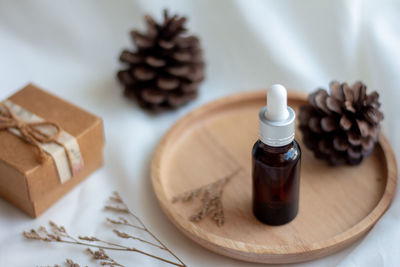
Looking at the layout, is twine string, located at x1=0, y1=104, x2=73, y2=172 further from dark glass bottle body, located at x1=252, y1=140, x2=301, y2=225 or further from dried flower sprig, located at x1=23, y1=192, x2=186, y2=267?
dark glass bottle body, located at x1=252, y1=140, x2=301, y2=225

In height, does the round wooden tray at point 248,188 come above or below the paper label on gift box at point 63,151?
below

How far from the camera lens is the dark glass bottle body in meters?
0.75

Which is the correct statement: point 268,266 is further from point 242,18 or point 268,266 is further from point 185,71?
point 242,18

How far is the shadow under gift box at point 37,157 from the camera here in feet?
2.68

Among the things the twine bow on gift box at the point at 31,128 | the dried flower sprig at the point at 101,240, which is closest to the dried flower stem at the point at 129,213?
the dried flower sprig at the point at 101,240

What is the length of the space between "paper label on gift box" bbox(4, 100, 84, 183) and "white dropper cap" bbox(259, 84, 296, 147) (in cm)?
31

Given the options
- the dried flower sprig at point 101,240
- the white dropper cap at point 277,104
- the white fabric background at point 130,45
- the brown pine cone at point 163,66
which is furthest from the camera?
the brown pine cone at point 163,66

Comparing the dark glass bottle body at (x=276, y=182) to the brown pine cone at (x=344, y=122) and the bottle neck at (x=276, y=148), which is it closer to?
the bottle neck at (x=276, y=148)

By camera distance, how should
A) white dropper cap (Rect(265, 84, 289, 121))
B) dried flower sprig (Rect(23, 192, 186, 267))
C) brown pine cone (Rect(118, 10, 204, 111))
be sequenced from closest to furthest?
1. white dropper cap (Rect(265, 84, 289, 121))
2. dried flower sprig (Rect(23, 192, 186, 267))
3. brown pine cone (Rect(118, 10, 204, 111))

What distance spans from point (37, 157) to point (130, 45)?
0.42 m

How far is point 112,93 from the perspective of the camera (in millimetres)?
1098

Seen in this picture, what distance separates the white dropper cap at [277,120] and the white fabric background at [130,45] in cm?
22

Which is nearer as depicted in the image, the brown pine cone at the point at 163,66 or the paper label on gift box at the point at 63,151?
the paper label on gift box at the point at 63,151

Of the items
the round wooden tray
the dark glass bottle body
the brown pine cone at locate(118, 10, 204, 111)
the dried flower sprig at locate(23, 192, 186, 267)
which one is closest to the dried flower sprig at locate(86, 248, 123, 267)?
the dried flower sprig at locate(23, 192, 186, 267)
